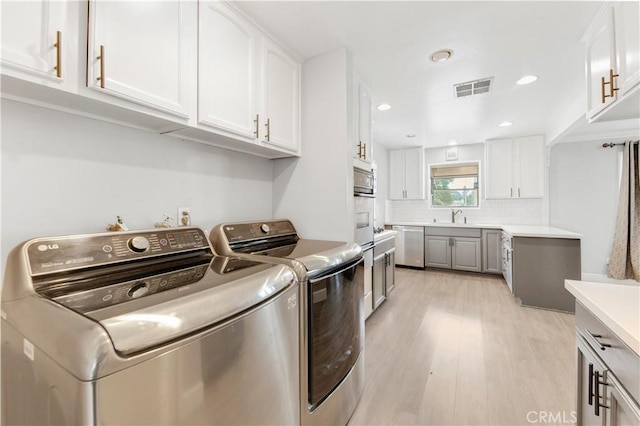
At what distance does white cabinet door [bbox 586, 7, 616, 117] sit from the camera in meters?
1.49

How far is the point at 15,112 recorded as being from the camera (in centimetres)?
103

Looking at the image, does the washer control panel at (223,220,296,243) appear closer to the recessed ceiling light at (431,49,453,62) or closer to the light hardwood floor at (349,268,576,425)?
the light hardwood floor at (349,268,576,425)

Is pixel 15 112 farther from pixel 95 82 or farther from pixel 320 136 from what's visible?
pixel 320 136

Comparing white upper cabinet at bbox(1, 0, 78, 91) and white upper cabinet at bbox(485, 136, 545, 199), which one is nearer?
white upper cabinet at bbox(1, 0, 78, 91)

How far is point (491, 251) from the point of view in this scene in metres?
4.50

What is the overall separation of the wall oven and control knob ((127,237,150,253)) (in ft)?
4.70

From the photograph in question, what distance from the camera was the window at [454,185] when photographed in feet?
17.2

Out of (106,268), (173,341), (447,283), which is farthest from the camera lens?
(447,283)

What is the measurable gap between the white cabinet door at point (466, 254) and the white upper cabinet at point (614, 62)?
127 inches

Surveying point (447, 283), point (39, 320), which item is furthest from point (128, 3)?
point (447, 283)

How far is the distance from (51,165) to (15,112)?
22 cm

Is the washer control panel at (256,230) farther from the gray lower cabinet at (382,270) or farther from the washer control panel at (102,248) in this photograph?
the gray lower cabinet at (382,270)

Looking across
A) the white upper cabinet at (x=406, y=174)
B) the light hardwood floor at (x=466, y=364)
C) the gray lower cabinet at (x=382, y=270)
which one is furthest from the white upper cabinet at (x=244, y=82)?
the white upper cabinet at (x=406, y=174)

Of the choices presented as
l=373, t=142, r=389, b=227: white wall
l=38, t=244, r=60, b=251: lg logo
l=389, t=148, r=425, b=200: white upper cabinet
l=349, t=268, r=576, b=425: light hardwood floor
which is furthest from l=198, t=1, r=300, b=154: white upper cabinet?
l=389, t=148, r=425, b=200: white upper cabinet
